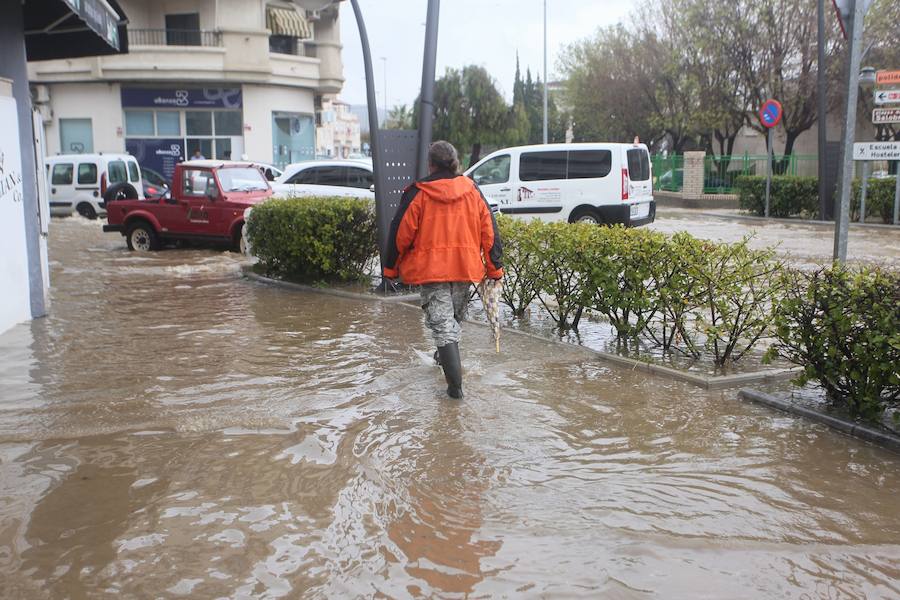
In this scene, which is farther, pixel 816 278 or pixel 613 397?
pixel 613 397

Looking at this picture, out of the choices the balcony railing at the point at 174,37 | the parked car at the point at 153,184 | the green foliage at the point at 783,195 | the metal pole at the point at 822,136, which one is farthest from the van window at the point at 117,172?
the metal pole at the point at 822,136

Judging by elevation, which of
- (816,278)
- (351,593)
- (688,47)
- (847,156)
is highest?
(688,47)

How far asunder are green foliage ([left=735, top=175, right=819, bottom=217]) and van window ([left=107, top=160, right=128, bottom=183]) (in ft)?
58.7

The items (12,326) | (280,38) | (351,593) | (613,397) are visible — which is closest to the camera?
(351,593)

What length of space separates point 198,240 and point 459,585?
13608 millimetres

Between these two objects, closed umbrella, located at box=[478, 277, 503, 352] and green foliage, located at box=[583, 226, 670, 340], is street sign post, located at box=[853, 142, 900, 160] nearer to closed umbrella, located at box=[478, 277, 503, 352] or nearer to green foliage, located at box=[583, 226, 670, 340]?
green foliage, located at box=[583, 226, 670, 340]

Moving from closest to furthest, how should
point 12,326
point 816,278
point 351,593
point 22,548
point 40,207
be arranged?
point 351,593, point 22,548, point 816,278, point 12,326, point 40,207

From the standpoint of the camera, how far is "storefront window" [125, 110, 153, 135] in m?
33.9

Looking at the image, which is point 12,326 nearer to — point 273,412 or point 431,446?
point 273,412

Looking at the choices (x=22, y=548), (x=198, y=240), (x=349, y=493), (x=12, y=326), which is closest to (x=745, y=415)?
(x=349, y=493)

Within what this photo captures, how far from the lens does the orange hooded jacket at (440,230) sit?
6070 millimetres

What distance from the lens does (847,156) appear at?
23.6 ft

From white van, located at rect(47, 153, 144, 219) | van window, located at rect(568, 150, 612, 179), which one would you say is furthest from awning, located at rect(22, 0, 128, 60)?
white van, located at rect(47, 153, 144, 219)

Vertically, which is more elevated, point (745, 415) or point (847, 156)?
point (847, 156)
